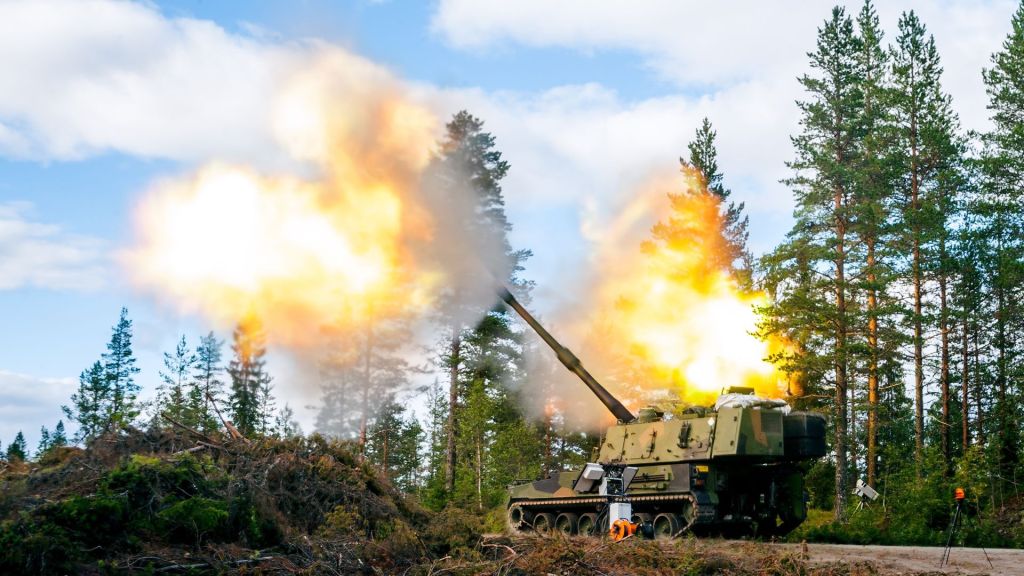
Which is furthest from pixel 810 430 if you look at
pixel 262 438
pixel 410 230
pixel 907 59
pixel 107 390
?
pixel 107 390

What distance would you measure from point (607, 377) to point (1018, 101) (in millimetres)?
17738

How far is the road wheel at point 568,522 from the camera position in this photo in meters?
23.5

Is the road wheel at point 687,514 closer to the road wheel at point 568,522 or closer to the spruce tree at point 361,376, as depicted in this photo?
the road wheel at point 568,522

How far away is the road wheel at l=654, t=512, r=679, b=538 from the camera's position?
20906 millimetres

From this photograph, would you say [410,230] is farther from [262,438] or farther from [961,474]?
[961,474]

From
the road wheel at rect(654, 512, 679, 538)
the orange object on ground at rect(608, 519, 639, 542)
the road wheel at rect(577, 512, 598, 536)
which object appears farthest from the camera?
the road wheel at rect(577, 512, 598, 536)

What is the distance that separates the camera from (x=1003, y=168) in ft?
110

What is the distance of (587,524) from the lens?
75.7ft

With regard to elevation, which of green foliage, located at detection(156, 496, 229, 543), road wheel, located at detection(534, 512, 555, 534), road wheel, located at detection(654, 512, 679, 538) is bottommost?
road wheel, located at detection(534, 512, 555, 534)

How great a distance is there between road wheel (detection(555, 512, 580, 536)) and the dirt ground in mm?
5945

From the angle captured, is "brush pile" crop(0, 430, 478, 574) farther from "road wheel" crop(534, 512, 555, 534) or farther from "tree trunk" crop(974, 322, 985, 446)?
"tree trunk" crop(974, 322, 985, 446)

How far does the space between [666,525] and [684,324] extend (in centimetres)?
894

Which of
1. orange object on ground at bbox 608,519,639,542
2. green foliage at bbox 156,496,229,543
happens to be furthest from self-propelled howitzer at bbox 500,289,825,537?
green foliage at bbox 156,496,229,543

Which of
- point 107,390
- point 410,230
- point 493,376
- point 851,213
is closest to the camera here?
point 410,230
